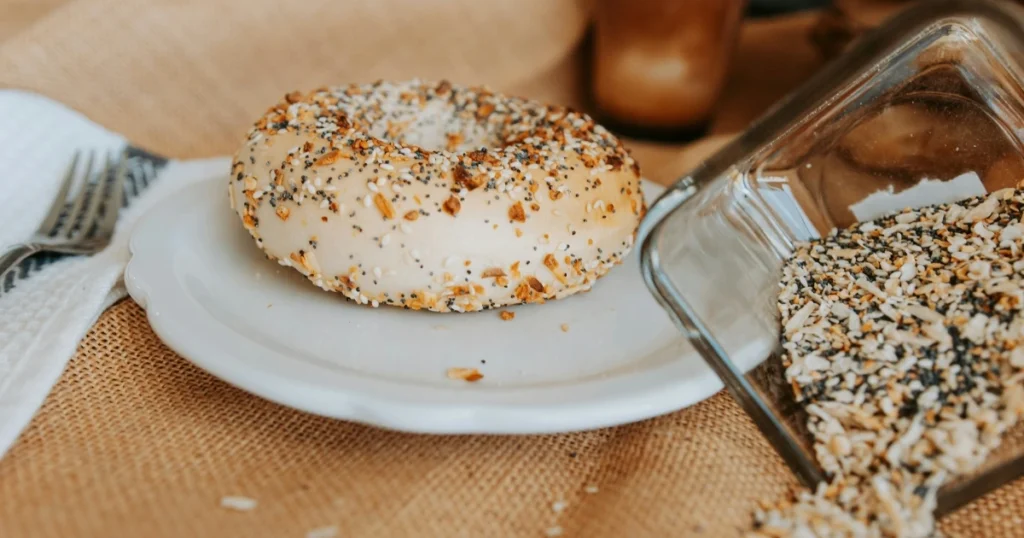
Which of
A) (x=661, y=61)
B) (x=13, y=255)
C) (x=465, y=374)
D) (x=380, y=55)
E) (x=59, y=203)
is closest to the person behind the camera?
(x=465, y=374)

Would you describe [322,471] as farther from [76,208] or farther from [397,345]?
[76,208]

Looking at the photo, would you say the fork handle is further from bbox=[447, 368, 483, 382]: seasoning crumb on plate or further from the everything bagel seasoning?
the everything bagel seasoning

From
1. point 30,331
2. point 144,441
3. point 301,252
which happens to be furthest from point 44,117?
point 144,441

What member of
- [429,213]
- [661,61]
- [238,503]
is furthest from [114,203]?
[661,61]

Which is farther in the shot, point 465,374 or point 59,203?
point 59,203

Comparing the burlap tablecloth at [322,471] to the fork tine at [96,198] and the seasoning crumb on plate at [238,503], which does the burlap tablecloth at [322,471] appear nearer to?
the seasoning crumb on plate at [238,503]

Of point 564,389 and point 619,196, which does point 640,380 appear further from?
point 619,196
